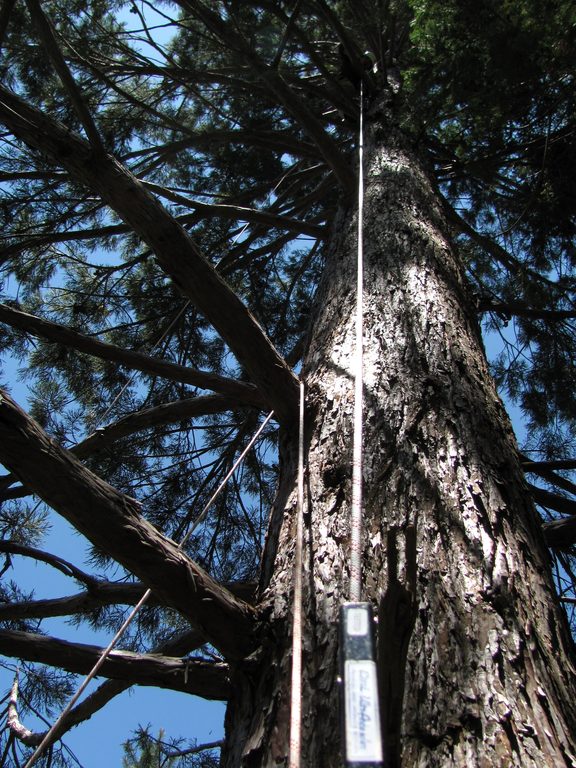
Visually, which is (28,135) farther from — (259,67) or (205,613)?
(205,613)

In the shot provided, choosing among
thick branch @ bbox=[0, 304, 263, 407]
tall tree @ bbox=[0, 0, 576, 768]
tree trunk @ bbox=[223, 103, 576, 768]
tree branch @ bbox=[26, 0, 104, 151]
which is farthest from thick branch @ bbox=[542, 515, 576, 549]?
tree branch @ bbox=[26, 0, 104, 151]

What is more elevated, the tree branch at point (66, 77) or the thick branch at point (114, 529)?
the tree branch at point (66, 77)

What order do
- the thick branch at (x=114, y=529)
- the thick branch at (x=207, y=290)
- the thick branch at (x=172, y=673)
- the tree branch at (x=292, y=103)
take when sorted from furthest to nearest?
the tree branch at (x=292, y=103) < the thick branch at (x=207, y=290) < the thick branch at (x=172, y=673) < the thick branch at (x=114, y=529)

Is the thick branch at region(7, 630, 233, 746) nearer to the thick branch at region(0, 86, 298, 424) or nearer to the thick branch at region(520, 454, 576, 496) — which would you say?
the thick branch at region(0, 86, 298, 424)

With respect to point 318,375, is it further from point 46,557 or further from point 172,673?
point 46,557

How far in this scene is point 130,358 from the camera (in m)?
1.99

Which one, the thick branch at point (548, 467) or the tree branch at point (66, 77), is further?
the thick branch at point (548, 467)

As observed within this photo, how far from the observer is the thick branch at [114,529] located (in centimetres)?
115

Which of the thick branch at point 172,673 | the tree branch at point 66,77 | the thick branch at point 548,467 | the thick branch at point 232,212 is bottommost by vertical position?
the thick branch at point 172,673

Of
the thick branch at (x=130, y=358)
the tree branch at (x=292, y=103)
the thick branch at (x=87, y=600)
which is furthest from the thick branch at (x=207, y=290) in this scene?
the tree branch at (x=292, y=103)

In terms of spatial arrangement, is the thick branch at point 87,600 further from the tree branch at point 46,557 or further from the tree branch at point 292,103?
the tree branch at point 292,103

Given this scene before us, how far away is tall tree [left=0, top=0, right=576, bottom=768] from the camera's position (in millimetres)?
1023

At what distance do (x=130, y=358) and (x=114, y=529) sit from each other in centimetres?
91

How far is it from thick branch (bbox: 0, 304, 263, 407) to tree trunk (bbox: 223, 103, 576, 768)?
0.91 feet
